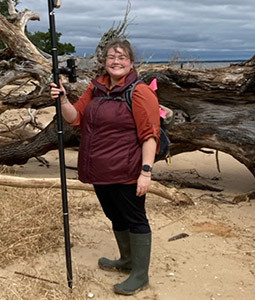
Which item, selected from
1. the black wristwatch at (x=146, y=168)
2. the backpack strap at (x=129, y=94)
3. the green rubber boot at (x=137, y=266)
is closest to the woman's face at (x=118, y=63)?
the backpack strap at (x=129, y=94)

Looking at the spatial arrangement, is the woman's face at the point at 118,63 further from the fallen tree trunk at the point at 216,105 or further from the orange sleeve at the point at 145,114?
the fallen tree trunk at the point at 216,105

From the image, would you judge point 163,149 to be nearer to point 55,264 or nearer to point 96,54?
point 55,264

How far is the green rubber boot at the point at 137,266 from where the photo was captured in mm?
3803

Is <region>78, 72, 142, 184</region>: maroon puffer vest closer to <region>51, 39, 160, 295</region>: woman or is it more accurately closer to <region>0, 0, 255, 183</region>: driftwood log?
<region>51, 39, 160, 295</region>: woman


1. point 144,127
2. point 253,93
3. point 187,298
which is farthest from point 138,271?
point 253,93

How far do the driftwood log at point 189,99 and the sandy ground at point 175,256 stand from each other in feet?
2.35

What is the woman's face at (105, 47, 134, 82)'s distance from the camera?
356 cm

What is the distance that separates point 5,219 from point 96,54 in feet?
10.9

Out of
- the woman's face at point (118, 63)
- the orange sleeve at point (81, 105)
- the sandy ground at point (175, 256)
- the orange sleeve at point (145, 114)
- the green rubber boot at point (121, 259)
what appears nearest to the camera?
the orange sleeve at point (145, 114)

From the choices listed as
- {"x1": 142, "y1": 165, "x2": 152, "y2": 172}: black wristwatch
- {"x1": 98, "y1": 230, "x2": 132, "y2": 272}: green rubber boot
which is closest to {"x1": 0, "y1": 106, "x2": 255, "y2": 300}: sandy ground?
{"x1": 98, "y1": 230, "x2": 132, "y2": 272}: green rubber boot

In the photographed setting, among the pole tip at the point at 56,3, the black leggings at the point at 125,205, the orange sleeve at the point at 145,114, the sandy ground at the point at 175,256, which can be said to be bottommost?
the sandy ground at the point at 175,256

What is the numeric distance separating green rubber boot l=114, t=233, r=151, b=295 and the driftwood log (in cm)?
289

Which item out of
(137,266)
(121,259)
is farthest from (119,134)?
(121,259)

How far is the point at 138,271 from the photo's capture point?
3887 mm
